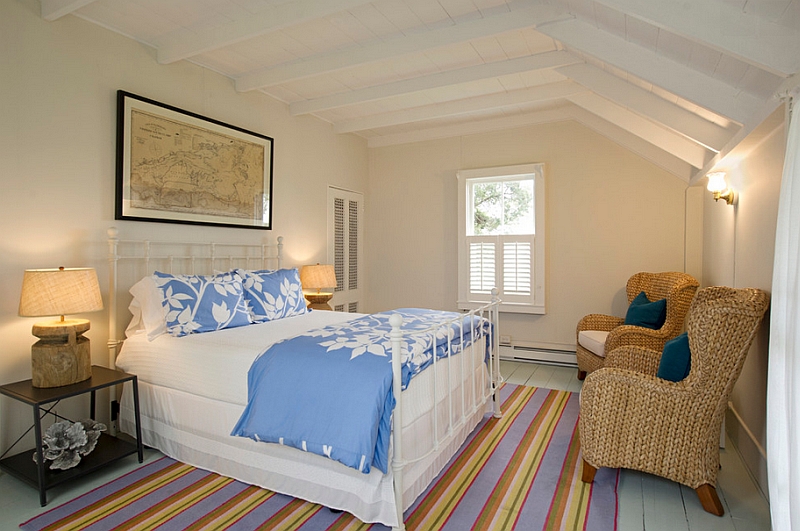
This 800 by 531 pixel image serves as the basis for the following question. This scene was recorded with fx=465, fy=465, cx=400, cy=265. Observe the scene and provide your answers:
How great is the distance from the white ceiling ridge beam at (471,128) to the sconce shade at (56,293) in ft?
12.8

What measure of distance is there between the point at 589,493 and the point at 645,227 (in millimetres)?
2970

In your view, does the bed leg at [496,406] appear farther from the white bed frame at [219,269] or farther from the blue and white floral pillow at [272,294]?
the blue and white floral pillow at [272,294]

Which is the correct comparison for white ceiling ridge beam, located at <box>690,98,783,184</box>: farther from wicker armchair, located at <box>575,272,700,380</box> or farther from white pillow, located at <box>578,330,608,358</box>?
white pillow, located at <box>578,330,608,358</box>

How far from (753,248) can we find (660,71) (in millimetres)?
1158

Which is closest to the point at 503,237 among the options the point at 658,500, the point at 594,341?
the point at 594,341

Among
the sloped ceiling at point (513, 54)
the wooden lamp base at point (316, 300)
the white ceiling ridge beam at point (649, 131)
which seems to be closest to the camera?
the sloped ceiling at point (513, 54)

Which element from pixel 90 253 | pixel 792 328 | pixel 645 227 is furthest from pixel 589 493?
pixel 90 253

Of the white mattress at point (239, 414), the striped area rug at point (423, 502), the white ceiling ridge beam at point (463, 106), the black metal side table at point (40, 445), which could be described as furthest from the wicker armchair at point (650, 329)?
the black metal side table at point (40, 445)

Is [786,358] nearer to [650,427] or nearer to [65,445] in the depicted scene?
[650,427]

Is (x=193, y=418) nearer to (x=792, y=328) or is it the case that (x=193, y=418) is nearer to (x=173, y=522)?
(x=173, y=522)

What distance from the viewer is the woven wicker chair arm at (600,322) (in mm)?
4307

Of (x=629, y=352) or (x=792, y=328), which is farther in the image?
(x=629, y=352)

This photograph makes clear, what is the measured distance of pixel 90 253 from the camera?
2971mm

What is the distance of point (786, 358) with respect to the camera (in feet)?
4.82
